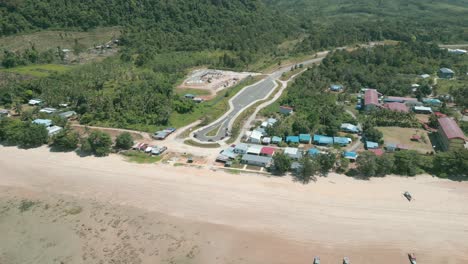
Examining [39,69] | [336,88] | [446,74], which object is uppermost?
[39,69]

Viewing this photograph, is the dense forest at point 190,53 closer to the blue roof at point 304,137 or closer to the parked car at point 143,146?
the blue roof at point 304,137

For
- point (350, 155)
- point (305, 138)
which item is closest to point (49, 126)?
point (305, 138)

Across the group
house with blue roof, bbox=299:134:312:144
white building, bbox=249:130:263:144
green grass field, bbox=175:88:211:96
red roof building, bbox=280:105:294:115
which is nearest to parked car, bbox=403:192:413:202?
house with blue roof, bbox=299:134:312:144

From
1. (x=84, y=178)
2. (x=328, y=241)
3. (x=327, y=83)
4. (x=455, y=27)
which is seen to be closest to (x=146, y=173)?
(x=84, y=178)

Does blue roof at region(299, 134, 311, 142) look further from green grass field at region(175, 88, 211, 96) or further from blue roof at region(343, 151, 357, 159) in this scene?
green grass field at region(175, 88, 211, 96)

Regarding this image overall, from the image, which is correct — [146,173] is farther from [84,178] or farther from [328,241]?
[328,241]

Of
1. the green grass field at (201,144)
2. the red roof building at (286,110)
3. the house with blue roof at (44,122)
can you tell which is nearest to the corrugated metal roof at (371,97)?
the red roof building at (286,110)

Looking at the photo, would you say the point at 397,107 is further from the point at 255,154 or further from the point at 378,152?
the point at 255,154

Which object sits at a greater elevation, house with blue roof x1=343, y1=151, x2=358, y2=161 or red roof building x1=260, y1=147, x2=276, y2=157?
red roof building x1=260, y1=147, x2=276, y2=157
